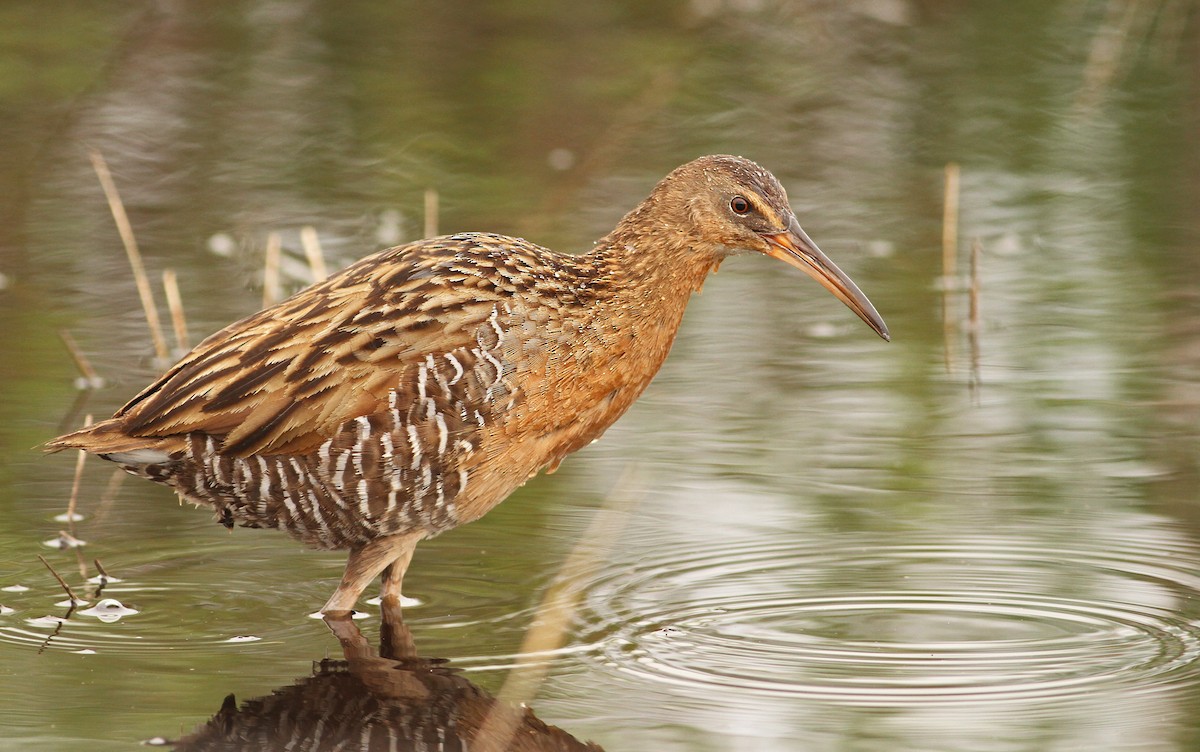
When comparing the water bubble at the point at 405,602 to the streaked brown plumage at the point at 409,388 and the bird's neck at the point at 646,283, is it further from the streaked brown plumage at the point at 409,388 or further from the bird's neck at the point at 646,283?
the bird's neck at the point at 646,283

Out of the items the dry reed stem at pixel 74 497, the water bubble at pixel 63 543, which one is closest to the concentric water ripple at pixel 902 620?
the water bubble at pixel 63 543

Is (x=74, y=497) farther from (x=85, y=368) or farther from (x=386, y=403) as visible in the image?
(x=85, y=368)

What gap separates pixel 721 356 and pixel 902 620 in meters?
3.07

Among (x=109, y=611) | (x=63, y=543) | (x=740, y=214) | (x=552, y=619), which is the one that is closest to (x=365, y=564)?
(x=552, y=619)

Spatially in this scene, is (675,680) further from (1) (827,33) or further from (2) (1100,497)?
(1) (827,33)

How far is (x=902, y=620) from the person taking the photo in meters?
6.07

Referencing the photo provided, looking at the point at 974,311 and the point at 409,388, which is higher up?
the point at 409,388

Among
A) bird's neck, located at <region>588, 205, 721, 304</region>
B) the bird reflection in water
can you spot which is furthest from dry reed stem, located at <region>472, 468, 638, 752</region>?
bird's neck, located at <region>588, 205, 721, 304</region>

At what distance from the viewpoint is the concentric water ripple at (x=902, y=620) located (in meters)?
5.55

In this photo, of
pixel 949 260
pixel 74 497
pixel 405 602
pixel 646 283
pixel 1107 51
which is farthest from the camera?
pixel 1107 51

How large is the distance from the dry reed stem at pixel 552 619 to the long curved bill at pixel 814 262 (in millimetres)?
1135

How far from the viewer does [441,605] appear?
6320mm

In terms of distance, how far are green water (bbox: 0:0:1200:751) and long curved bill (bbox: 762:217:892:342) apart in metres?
0.81

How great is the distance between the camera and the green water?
222 inches
